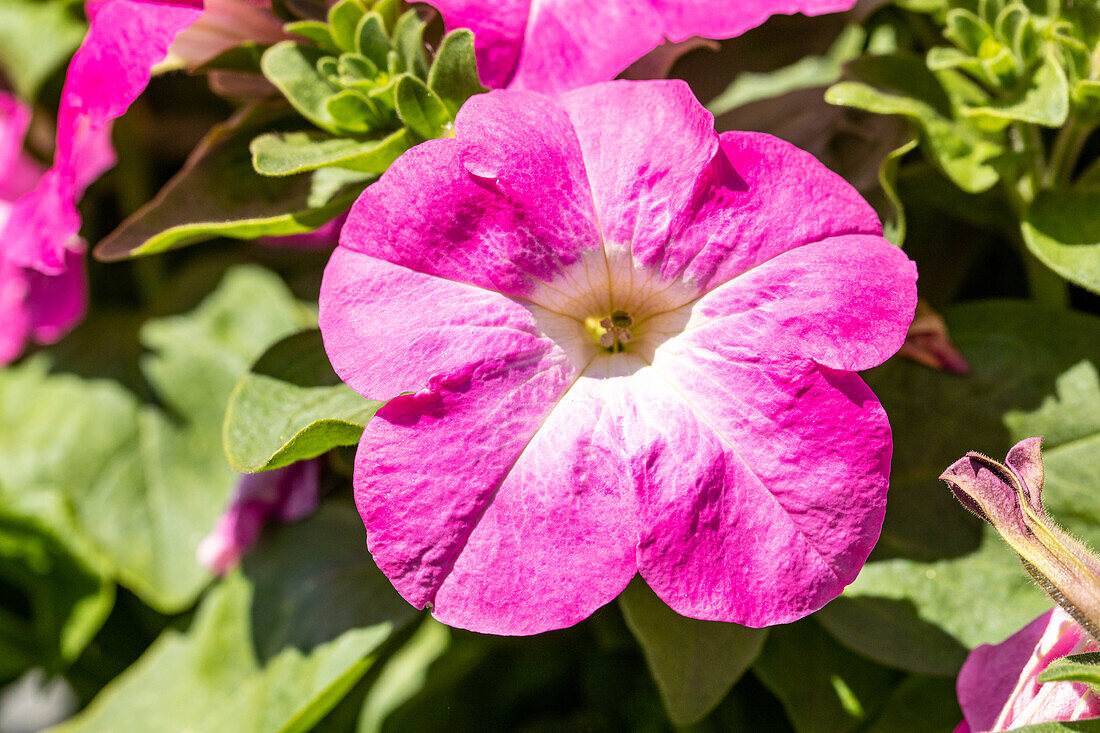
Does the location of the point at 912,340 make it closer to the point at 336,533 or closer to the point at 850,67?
the point at 850,67

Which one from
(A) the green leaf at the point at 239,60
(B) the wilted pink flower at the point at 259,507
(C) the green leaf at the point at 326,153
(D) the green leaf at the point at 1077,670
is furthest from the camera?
(B) the wilted pink flower at the point at 259,507

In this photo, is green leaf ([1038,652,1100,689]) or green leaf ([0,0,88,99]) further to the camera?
green leaf ([0,0,88,99])

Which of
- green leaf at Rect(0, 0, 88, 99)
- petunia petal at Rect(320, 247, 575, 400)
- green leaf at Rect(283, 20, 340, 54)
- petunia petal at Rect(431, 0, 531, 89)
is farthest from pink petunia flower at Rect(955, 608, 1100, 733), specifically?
green leaf at Rect(0, 0, 88, 99)

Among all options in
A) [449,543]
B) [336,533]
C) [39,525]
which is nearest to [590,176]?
[449,543]

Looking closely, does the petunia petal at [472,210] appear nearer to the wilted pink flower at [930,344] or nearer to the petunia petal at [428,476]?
the petunia petal at [428,476]

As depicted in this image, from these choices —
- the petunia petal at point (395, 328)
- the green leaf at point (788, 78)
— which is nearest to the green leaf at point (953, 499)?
the green leaf at point (788, 78)

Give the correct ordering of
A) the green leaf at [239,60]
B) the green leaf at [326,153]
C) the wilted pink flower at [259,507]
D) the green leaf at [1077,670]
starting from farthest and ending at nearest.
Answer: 1. the wilted pink flower at [259,507]
2. the green leaf at [239,60]
3. the green leaf at [326,153]
4. the green leaf at [1077,670]

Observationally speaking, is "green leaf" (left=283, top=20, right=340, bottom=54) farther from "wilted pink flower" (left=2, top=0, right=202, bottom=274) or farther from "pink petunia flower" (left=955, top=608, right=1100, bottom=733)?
"pink petunia flower" (left=955, top=608, right=1100, bottom=733)
